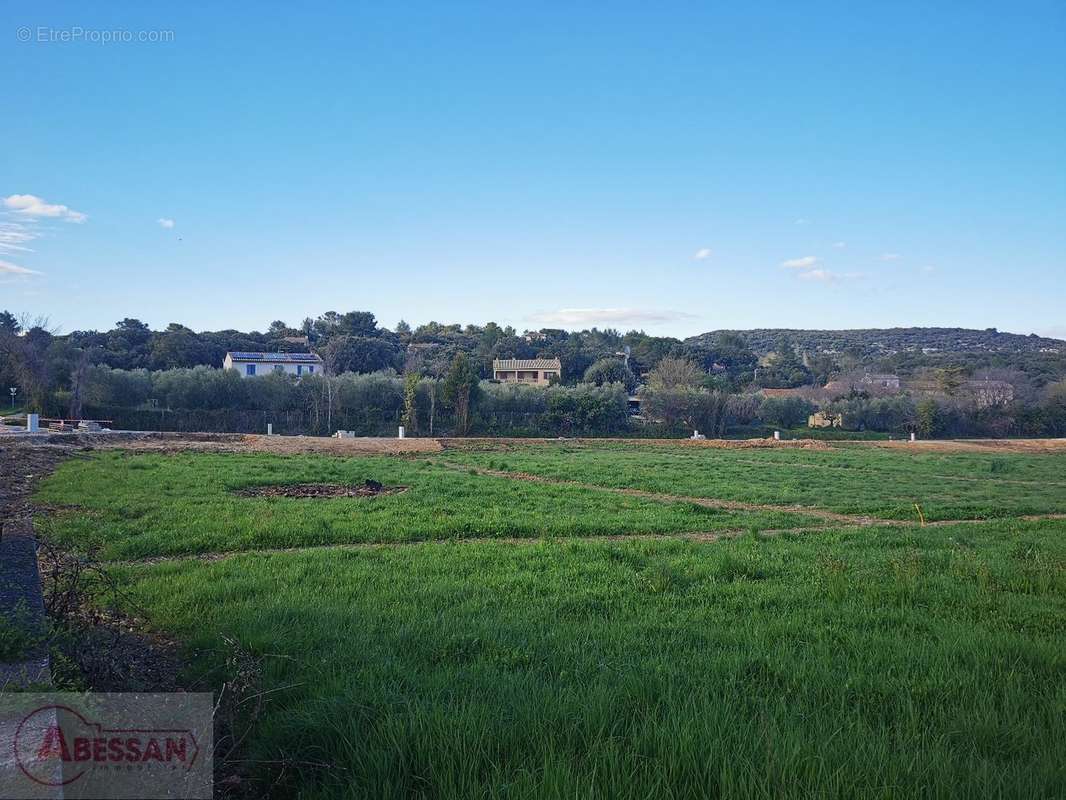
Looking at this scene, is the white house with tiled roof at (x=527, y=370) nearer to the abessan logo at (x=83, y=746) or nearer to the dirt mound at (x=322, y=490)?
the dirt mound at (x=322, y=490)

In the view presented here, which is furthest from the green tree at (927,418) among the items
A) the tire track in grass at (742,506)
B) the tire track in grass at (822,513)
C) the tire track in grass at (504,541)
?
the tire track in grass at (504,541)

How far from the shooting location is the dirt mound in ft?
46.8

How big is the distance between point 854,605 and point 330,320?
10008 centimetres

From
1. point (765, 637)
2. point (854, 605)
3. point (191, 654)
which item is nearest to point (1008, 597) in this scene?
point (854, 605)

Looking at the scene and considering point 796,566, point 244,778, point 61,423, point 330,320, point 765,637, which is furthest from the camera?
point 330,320

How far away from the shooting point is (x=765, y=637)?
504 cm

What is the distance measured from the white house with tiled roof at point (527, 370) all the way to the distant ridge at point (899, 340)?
51.3 meters

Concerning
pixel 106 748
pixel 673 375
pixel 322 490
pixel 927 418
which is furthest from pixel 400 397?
pixel 106 748

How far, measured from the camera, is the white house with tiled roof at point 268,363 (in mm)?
60781

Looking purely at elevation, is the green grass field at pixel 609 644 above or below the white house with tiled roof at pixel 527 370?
below

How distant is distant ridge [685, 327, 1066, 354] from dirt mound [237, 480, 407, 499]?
106 metres

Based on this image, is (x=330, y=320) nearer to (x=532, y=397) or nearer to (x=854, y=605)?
(x=532, y=397)

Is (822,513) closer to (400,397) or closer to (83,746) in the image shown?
(83,746)

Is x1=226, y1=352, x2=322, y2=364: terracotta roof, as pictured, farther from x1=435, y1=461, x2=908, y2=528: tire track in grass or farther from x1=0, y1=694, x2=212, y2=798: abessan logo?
x1=0, y1=694, x2=212, y2=798: abessan logo
